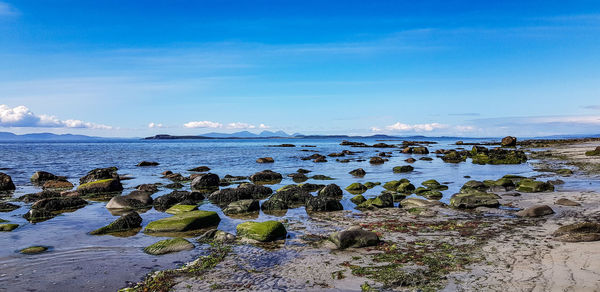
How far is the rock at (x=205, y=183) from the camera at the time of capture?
22.4 m

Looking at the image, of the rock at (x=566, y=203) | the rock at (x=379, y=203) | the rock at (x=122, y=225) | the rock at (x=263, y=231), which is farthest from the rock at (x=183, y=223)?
the rock at (x=566, y=203)

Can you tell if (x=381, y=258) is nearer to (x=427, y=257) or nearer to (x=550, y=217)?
(x=427, y=257)

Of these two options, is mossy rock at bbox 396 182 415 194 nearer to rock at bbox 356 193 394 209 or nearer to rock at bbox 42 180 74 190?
rock at bbox 356 193 394 209

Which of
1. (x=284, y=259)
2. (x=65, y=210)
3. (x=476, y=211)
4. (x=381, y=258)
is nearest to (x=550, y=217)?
(x=476, y=211)

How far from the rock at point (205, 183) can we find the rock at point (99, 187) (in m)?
4.32

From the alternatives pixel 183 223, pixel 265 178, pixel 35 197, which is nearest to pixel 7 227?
pixel 183 223

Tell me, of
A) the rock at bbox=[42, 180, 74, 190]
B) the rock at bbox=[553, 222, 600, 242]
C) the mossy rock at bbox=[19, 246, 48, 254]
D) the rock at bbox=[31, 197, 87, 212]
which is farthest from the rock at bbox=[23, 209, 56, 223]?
the rock at bbox=[553, 222, 600, 242]

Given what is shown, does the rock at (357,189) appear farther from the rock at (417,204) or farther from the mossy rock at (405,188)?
the rock at (417,204)

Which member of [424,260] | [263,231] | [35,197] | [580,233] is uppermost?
[580,233]

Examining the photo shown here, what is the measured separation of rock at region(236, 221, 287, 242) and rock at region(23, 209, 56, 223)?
322 inches

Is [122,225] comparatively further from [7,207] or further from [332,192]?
[332,192]

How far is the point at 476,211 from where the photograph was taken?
45.6 feet

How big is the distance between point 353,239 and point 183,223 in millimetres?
5671

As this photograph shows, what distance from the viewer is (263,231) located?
10.4 metres
